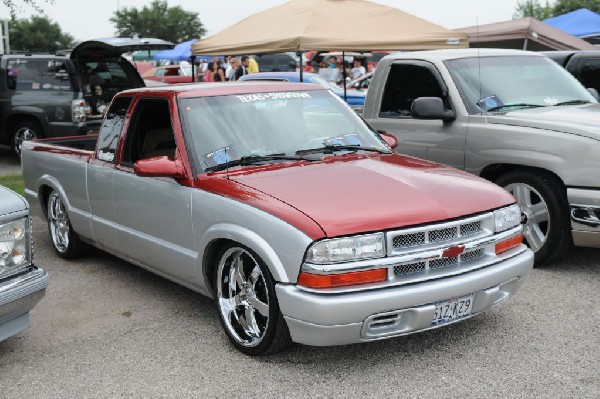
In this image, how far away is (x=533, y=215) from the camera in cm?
573

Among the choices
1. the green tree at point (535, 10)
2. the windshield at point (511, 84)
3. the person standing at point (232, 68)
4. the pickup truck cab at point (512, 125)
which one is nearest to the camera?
the pickup truck cab at point (512, 125)

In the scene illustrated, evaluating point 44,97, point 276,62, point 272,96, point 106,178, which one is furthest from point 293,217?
point 276,62

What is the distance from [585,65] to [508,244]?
5.46 metres

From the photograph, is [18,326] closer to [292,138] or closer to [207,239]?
[207,239]

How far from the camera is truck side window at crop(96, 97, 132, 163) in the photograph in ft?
18.1

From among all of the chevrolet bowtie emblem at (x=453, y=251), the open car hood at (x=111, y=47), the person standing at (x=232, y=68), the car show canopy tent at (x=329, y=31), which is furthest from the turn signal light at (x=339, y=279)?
the person standing at (x=232, y=68)

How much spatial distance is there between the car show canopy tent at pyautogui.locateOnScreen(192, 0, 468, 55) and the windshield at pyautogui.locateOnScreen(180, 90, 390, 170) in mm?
5243

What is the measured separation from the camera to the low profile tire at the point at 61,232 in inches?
248

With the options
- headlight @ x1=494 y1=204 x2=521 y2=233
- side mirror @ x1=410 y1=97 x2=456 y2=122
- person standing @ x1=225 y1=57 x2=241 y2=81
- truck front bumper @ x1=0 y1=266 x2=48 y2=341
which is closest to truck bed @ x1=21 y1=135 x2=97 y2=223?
truck front bumper @ x1=0 y1=266 x2=48 y2=341

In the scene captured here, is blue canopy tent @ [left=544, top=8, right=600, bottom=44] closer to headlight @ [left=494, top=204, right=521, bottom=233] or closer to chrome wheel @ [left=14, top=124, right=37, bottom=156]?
chrome wheel @ [left=14, top=124, right=37, bottom=156]

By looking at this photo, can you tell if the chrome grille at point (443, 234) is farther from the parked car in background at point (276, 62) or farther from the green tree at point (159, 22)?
the green tree at point (159, 22)

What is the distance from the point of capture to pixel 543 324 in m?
4.52

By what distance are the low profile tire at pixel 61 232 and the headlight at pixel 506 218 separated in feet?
12.3

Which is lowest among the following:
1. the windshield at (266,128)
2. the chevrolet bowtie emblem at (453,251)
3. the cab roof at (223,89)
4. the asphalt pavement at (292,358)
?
the asphalt pavement at (292,358)
